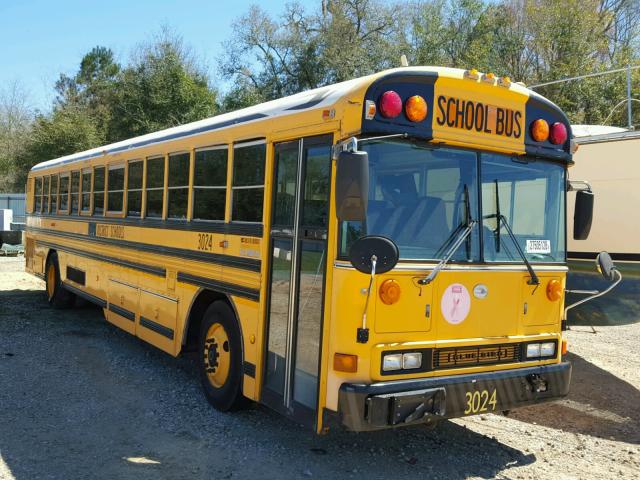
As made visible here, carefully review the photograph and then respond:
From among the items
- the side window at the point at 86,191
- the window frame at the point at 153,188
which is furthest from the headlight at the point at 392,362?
the side window at the point at 86,191

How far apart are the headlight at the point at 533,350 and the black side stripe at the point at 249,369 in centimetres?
195

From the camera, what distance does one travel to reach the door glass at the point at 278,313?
422 centimetres

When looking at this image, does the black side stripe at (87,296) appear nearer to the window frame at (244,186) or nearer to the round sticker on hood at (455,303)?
the window frame at (244,186)

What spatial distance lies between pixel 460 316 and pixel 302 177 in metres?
1.37

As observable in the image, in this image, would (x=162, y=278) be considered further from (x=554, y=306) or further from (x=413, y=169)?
(x=554, y=306)

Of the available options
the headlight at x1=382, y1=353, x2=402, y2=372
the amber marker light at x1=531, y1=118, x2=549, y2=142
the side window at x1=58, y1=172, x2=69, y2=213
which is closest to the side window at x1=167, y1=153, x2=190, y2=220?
the headlight at x1=382, y1=353, x2=402, y2=372

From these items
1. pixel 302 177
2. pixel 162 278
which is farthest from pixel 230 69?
pixel 302 177

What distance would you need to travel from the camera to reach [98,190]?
26.1 ft

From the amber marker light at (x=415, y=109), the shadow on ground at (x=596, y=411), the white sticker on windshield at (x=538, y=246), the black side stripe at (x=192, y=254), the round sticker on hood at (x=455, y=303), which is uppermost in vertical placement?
the amber marker light at (x=415, y=109)

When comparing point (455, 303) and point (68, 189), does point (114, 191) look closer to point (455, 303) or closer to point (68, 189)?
point (68, 189)

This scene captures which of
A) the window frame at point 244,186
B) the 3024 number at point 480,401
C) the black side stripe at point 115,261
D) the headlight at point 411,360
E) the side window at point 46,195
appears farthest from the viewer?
the side window at point 46,195

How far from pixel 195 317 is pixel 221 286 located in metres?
0.68

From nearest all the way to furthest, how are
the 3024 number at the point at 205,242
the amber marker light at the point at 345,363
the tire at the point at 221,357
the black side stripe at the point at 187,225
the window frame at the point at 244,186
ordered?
1. the amber marker light at the point at 345,363
2. the window frame at the point at 244,186
3. the black side stripe at the point at 187,225
4. the tire at the point at 221,357
5. the 3024 number at the point at 205,242

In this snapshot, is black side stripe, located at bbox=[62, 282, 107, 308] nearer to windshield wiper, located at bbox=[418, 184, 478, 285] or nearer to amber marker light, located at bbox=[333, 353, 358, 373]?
amber marker light, located at bbox=[333, 353, 358, 373]
